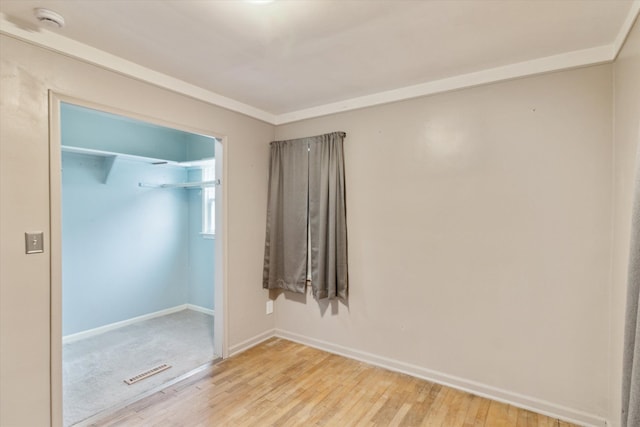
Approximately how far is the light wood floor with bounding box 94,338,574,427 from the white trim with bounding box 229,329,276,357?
0.20 m

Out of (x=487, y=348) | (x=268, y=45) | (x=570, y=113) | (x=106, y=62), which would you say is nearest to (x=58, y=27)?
(x=106, y=62)

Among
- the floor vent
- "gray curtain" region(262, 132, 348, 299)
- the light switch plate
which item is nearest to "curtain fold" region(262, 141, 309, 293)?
"gray curtain" region(262, 132, 348, 299)

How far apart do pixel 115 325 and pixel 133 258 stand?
0.81 metres

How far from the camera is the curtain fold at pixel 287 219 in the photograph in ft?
11.0

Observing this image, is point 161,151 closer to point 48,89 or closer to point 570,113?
point 48,89

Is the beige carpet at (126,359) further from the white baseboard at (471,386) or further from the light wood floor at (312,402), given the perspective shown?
the white baseboard at (471,386)

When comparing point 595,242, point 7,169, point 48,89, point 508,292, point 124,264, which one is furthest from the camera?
point 124,264

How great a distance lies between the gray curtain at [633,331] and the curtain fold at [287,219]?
2.46 m

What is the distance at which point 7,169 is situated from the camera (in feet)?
5.90

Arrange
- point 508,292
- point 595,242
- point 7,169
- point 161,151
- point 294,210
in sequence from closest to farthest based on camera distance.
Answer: point 7,169, point 595,242, point 508,292, point 294,210, point 161,151

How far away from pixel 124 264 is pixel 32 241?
2206 millimetres

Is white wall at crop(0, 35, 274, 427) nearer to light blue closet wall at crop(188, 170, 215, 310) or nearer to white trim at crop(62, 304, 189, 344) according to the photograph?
white trim at crop(62, 304, 189, 344)

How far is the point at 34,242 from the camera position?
6.21ft

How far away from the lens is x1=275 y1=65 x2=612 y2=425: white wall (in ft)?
6.99
